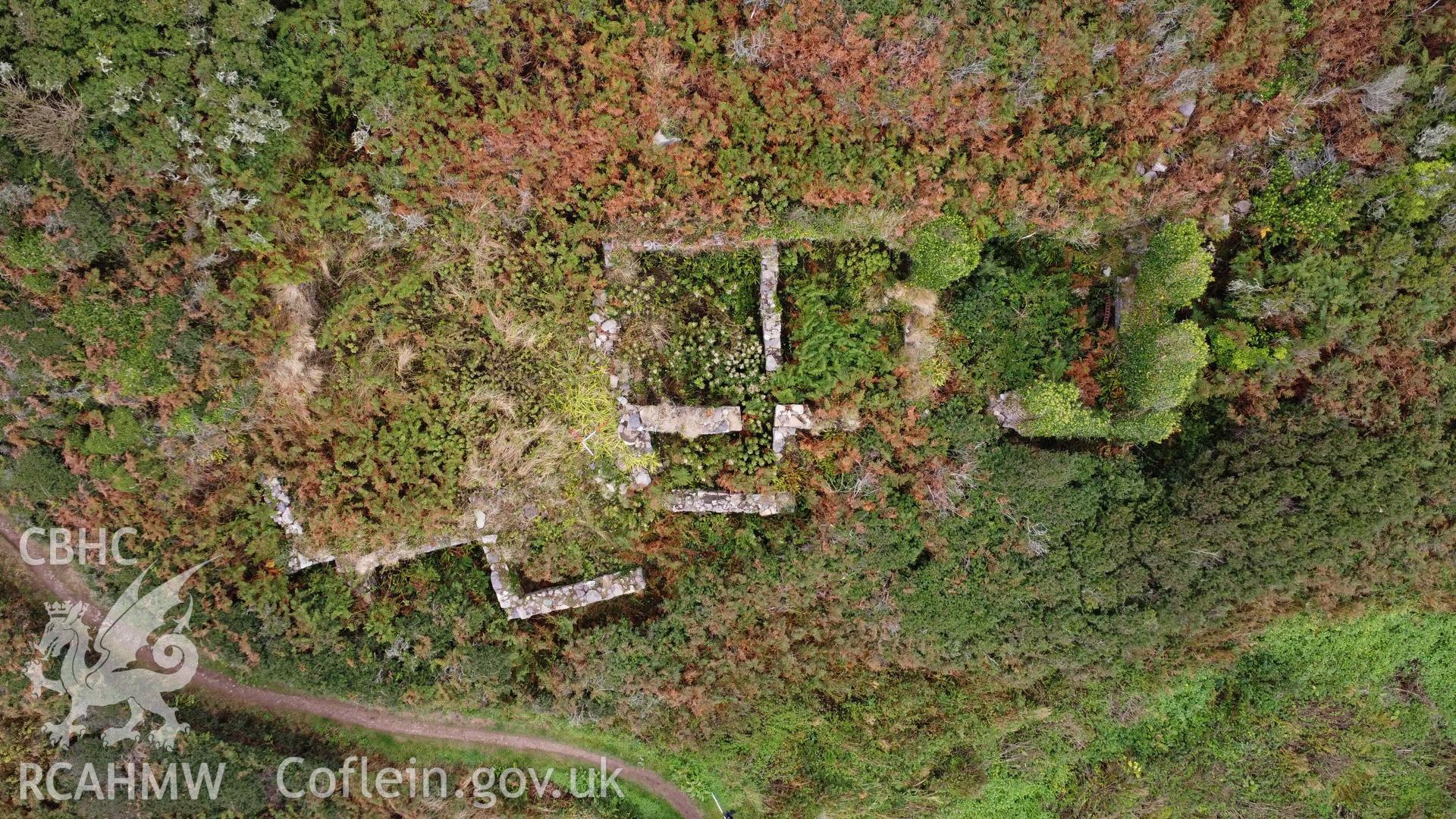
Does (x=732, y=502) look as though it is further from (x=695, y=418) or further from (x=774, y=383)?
(x=774, y=383)

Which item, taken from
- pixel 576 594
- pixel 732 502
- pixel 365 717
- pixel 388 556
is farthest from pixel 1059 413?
pixel 365 717

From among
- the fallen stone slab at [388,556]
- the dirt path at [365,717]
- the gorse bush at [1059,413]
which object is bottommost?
the dirt path at [365,717]

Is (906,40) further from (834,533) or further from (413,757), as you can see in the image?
(413,757)

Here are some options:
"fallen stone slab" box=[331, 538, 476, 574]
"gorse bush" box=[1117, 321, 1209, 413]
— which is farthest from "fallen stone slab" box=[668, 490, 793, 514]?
"gorse bush" box=[1117, 321, 1209, 413]

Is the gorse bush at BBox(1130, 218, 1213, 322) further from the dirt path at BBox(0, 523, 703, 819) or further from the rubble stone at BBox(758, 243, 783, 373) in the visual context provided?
the dirt path at BBox(0, 523, 703, 819)

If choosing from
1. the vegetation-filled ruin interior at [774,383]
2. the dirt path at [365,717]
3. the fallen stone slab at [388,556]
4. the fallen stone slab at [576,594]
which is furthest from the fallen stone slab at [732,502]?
the dirt path at [365,717]

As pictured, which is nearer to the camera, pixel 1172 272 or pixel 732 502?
pixel 1172 272

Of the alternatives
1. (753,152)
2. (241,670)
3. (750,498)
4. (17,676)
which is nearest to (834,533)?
(750,498)

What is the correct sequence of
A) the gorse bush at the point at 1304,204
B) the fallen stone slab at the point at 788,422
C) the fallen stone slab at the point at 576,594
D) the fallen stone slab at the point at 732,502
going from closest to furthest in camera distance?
the gorse bush at the point at 1304,204
the fallen stone slab at the point at 788,422
the fallen stone slab at the point at 732,502
the fallen stone slab at the point at 576,594

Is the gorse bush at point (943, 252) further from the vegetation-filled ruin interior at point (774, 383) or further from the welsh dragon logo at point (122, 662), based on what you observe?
the welsh dragon logo at point (122, 662)
